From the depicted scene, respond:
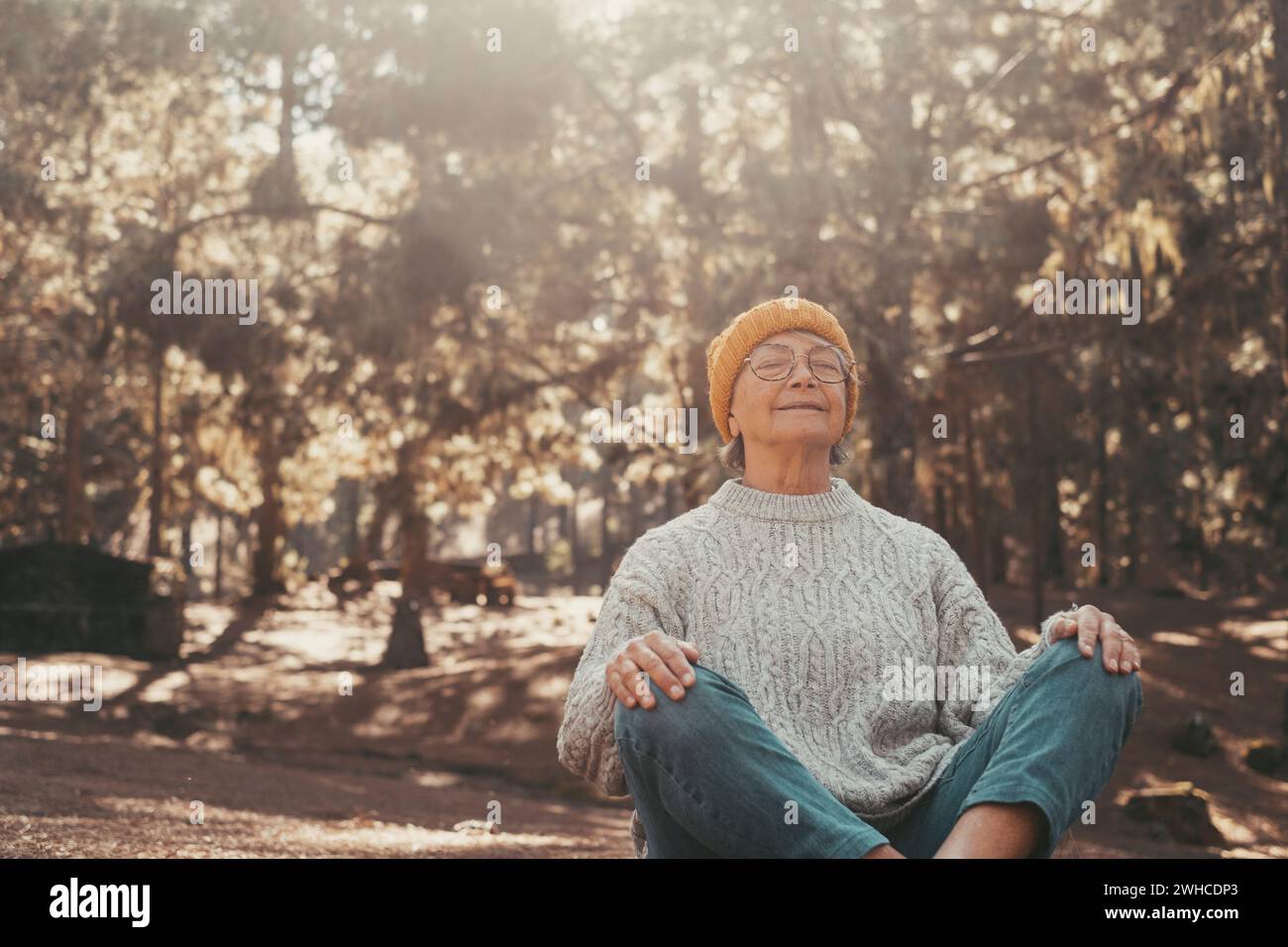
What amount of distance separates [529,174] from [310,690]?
8.63 m

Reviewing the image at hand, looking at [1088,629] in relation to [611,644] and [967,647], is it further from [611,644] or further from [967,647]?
[611,644]

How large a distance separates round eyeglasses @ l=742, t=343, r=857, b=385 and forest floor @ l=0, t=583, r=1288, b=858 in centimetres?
126

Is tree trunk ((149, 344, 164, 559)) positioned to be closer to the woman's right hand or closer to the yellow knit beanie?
the yellow knit beanie

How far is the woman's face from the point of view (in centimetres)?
330

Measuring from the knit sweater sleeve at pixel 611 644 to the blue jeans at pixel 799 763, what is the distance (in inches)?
4.5

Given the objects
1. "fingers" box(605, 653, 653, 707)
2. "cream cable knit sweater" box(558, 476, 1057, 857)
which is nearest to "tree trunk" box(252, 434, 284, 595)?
"cream cable knit sweater" box(558, 476, 1057, 857)

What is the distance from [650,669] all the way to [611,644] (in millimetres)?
347

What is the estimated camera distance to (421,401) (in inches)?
611

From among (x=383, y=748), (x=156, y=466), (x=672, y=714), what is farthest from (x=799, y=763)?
(x=156, y=466)

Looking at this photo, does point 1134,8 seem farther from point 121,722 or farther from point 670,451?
point 121,722

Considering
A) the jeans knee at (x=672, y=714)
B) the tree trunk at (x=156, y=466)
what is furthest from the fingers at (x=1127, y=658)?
the tree trunk at (x=156, y=466)

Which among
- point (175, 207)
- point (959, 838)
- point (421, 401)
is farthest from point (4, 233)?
point (959, 838)

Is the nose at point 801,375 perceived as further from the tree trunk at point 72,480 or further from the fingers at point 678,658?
the tree trunk at point 72,480

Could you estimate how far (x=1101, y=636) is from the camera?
2.74 m
